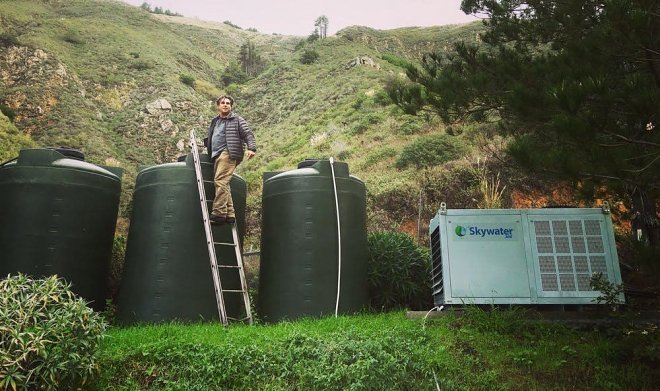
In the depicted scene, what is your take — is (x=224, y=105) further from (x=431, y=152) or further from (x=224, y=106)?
(x=431, y=152)

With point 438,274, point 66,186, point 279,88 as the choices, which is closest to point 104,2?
point 279,88

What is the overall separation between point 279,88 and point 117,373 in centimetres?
3023

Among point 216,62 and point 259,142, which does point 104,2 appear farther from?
point 259,142

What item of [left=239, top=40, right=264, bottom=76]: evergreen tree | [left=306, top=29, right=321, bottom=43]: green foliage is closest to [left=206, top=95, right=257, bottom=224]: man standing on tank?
[left=239, top=40, right=264, bottom=76]: evergreen tree

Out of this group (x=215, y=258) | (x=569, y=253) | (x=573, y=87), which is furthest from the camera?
(x=215, y=258)

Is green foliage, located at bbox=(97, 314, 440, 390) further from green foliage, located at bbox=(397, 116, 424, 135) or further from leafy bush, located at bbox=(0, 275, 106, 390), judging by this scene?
green foliage, located at bbox=(397, 116, 424, 135)

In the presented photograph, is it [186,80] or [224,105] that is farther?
[186,80]

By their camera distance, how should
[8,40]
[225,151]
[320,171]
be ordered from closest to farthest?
[225,151] → [320,171] → [8,40]

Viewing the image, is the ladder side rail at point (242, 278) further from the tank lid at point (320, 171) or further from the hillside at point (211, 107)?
the hillside at point (211, 107)

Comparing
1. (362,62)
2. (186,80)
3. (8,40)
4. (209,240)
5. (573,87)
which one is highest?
(8,40)

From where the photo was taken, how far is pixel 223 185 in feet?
19.4

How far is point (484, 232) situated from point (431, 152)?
11132 millimetres

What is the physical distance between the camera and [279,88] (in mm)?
33125

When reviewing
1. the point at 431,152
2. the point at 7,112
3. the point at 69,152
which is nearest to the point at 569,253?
the point at 69,152
